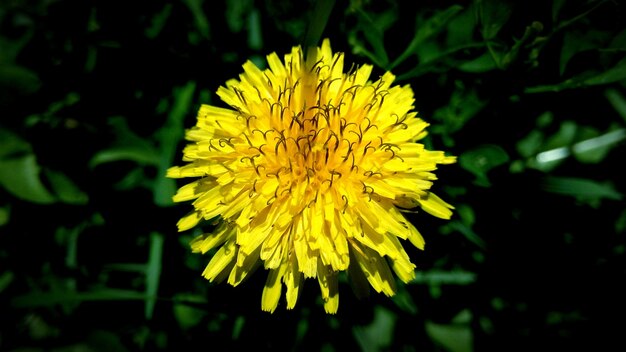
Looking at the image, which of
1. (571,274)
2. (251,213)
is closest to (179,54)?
(251,213)

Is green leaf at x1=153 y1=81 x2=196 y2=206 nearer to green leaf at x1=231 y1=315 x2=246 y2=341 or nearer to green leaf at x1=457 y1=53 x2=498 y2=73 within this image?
green leaf at x1=231 y1=315 x2=246 y2=341

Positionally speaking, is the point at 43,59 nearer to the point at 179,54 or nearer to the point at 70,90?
the point at 70,90

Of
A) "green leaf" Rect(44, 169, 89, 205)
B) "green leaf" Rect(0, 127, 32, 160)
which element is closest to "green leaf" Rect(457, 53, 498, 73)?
"green leaf" Rect(44, 169, 89, 205)

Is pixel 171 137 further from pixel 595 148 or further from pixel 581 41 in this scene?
pixel 595 148

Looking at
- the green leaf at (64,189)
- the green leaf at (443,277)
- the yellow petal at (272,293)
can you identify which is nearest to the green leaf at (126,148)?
the green leaf at (64,189)

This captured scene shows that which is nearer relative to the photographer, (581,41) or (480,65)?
(581,41)

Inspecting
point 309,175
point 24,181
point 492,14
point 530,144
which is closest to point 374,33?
point 492,14
